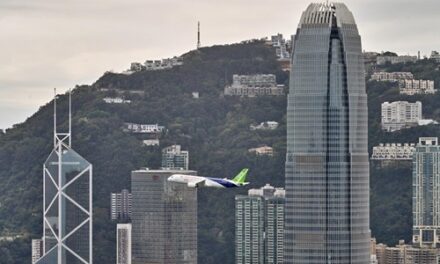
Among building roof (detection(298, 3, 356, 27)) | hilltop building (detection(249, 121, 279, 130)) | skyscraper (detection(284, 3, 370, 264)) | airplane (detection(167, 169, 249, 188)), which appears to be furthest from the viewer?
hilltop building (detection(249, 121, 279, 130))

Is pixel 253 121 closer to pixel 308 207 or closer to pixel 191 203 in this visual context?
pixel 191 203

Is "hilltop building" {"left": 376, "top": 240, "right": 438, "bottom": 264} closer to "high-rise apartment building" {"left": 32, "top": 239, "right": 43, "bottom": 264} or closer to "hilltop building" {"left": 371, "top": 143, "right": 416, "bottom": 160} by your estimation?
"hilltop building" {"left": 371, "top": 143, "right": 416, "bottom": 160}

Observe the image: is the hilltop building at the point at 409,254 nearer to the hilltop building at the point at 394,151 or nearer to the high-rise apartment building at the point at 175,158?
the hilltop building at the point at 394,151

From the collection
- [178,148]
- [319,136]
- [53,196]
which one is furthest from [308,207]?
[178,148]

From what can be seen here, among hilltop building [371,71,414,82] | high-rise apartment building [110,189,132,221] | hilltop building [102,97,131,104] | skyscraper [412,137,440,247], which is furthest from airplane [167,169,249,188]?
hilltop building [102,97,131,104]

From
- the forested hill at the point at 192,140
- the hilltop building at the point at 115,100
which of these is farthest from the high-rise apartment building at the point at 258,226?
the hilltop building at the point at 115,100
